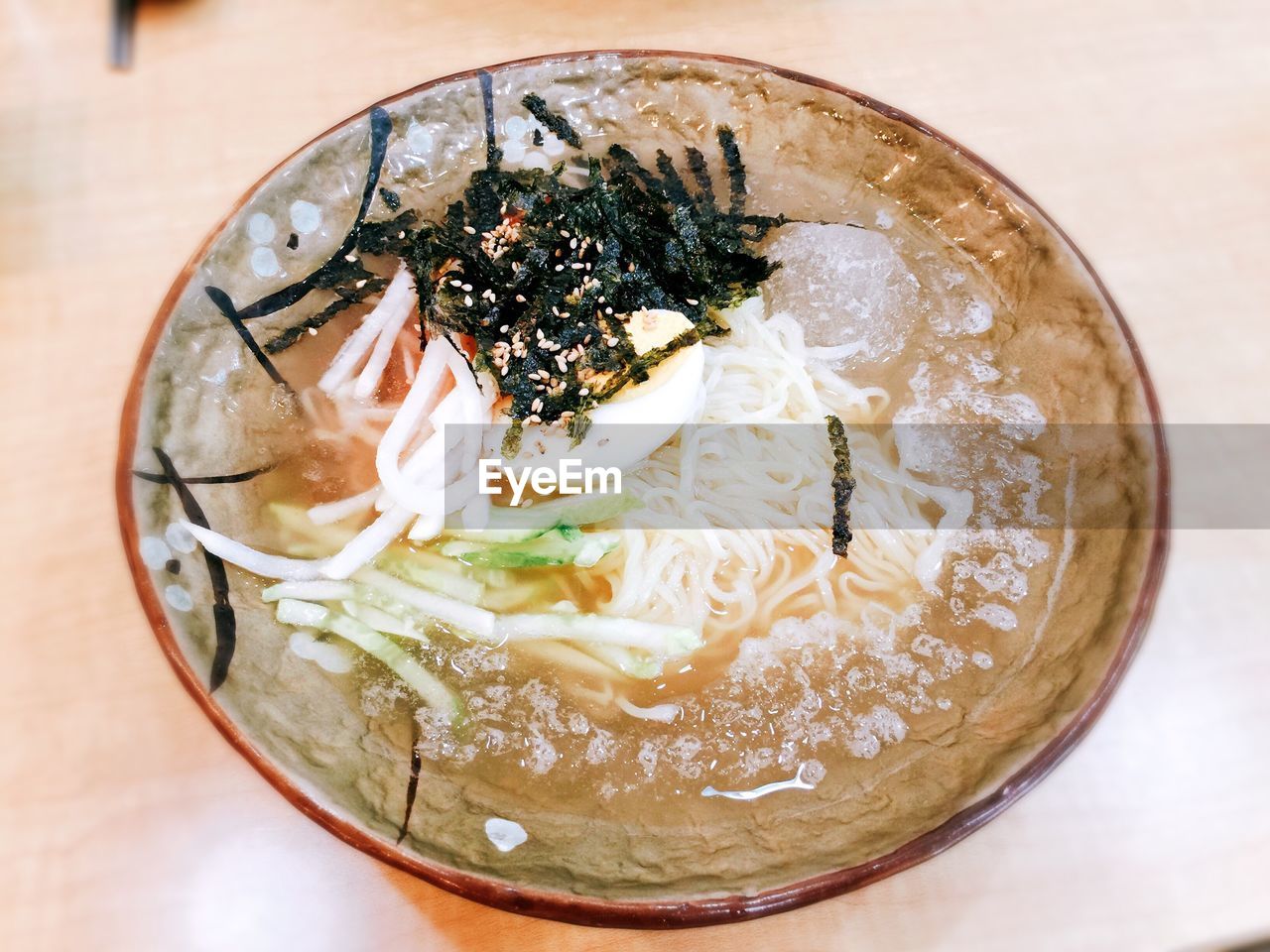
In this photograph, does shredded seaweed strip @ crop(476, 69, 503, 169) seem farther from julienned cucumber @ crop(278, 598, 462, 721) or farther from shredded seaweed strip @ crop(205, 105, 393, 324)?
julienned cucumber @ crop(278, 598, 462, 721)

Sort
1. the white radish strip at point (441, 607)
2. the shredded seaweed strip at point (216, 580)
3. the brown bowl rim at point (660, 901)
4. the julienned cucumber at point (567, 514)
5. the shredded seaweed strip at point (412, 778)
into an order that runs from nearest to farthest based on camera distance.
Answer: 1. the brown bowl rim at point (660, 901)
2. the shredded seaweed strip at point (412, 778)
3. the shredded seaweed strip at point (216, 580)
4. the white radish strip at point (441, 607)
5. the julienned cucumber at point (567, 514)

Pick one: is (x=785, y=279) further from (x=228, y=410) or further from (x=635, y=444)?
(x=228, y=410)

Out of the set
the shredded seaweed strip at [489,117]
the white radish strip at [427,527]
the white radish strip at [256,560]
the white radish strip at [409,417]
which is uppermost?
the shredded seaweed strip at [489,117]

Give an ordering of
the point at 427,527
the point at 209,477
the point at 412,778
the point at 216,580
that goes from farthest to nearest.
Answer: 1. the point at 427,527
2. the point at 209,477
3. the point at 216,580
4. the point at 412,778

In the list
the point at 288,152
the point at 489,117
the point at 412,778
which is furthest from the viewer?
the point at 288,152


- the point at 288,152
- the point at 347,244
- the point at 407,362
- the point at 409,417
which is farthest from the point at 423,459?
the point at 288,152

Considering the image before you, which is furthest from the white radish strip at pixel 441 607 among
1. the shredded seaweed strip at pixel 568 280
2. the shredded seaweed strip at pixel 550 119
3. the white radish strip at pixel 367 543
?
the shredded seaweed strip at pixel 550 119

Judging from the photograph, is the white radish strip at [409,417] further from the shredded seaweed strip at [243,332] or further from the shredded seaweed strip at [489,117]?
the shredded seaweed strip at [489,117]

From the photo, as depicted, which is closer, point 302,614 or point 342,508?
point 302,614

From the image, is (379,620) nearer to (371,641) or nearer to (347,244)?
(371,641)
